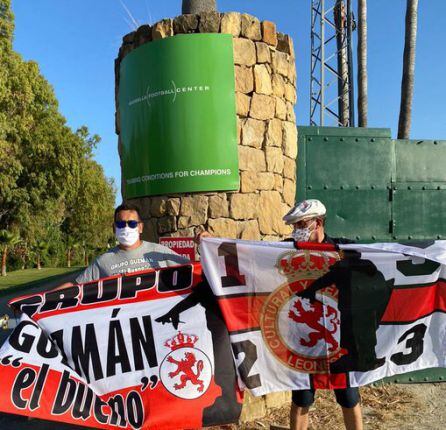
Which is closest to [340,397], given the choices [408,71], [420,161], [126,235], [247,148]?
[126,235]

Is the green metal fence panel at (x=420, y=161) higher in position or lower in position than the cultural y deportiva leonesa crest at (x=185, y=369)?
higher

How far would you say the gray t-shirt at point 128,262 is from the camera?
3611mm

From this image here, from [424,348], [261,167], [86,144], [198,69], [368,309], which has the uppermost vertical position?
[86,144]

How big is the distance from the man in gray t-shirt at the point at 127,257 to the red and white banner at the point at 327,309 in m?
0.39

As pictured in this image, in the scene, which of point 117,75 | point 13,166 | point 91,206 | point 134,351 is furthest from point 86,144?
point 134,351

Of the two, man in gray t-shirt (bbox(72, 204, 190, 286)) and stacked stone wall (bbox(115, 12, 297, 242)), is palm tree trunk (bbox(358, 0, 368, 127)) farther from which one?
man in gray t-shirt (bbox(72, 204, 190, 286))

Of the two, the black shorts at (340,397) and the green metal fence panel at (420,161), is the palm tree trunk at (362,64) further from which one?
the black shorts at (340,397)

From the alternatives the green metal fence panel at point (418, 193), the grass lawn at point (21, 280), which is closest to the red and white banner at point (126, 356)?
the green metal fence panel at point (418, 193)

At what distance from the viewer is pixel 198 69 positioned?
4469 millimetres

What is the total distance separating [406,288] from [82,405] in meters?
2.54

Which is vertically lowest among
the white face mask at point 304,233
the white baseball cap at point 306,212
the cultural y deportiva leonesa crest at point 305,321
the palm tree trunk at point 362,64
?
the cultural y deportiva leonesa crest at point 305,321

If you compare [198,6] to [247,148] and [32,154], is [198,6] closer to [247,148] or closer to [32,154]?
[247,148]

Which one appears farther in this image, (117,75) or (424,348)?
Answer: (117,75)

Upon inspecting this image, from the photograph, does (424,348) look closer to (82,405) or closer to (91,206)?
(82,405)
